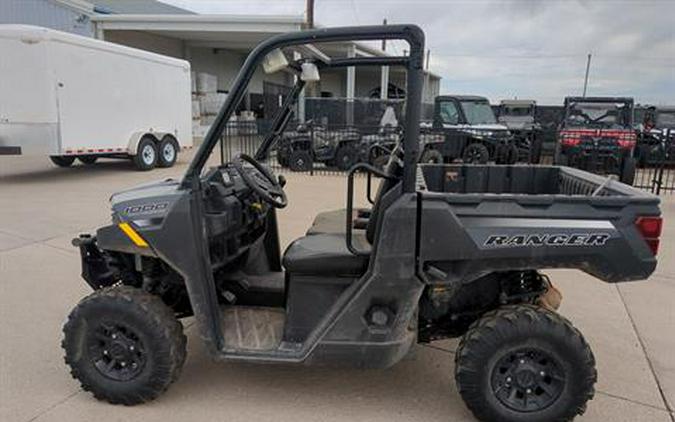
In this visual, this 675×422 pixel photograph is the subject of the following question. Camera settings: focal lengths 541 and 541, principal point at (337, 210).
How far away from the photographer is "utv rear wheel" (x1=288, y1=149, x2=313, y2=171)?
1324 cm

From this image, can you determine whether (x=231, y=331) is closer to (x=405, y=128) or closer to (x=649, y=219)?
(x=405, y=128)

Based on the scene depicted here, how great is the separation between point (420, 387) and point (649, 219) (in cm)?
157

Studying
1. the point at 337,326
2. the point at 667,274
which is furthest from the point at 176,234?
the point at 667,274

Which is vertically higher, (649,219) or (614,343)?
(649,219)

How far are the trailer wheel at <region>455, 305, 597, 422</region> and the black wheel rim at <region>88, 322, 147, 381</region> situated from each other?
1731 mm

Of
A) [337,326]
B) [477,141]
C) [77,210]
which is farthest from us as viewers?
[477,141]

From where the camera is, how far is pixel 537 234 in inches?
103

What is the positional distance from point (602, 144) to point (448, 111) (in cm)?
390

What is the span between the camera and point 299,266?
290cm

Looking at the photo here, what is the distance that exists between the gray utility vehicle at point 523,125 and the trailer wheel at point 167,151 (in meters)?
8.90

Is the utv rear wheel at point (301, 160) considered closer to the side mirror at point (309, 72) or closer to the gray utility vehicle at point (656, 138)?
the gray utility vehicle at point (656, 138)

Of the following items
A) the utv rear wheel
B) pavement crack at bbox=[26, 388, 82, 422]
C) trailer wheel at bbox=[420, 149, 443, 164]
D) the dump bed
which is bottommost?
pavement crack at bbox=[26, 388, 82, 422]

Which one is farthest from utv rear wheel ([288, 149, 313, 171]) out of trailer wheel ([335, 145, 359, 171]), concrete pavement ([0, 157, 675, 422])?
concrete pavement ([0, 157, 675, 422])

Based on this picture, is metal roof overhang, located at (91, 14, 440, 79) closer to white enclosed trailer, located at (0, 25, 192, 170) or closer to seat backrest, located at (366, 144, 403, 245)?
white enclosed trailer, located at (0, 25, 192, 170)
